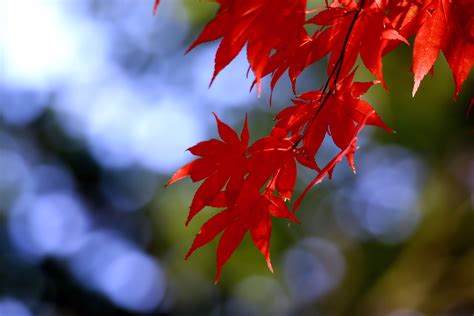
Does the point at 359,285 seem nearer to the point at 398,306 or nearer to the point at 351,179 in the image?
the point at 398,306

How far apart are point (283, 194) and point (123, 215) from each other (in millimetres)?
4552

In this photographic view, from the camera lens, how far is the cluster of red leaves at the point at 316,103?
27.4 inches

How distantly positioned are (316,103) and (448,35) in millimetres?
184

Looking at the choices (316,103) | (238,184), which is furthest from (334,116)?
(238,184)

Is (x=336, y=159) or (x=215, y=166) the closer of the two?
(x=336, y=159)

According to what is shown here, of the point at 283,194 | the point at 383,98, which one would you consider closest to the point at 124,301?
the point at 383,98

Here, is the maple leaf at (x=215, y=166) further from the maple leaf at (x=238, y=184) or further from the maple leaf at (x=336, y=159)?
the maple leaf at (x=336, y=159)

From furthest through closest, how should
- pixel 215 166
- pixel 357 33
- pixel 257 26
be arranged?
1. pixel 215 166
2. pixel 357 33
3. pixel 257 26

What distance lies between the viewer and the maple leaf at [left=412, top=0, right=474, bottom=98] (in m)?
0.70

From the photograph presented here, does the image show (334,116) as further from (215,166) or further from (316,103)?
(215,166)

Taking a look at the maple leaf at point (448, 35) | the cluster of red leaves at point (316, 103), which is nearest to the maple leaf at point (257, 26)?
the cluster of red leaves at point (316, 103)

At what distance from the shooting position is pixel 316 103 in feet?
2.66

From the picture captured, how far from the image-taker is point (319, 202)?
4168mm

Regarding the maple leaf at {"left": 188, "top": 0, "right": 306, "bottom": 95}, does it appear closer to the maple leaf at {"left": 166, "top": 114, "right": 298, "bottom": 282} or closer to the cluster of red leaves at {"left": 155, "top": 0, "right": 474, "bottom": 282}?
the cluster of red leaves at {"left": 155, "top": 0, "right": 474, "bottom": 282}
